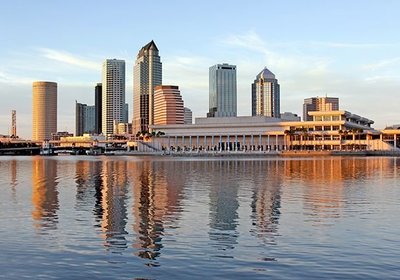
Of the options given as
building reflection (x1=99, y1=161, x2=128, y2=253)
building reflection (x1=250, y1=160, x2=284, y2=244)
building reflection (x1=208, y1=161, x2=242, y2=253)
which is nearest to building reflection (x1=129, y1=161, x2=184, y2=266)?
building reflection (x1=99, y1=161, x2=128, y2=253)

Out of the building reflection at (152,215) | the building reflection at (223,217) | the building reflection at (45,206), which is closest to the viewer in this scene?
the building reflection at (152,215)

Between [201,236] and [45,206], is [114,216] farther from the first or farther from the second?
[201,236]

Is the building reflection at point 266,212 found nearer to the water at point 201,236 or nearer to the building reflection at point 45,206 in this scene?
the water at point 201,236

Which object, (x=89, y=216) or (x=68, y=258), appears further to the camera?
(x=89, y=216)

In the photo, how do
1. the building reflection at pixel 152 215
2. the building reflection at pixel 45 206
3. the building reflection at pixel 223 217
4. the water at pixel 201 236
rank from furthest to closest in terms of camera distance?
the building reflection at pixel 45 206 → the building reflection at pixel 223 217 → the building reflection at pixel 152 215 → the water at pixel 201 236

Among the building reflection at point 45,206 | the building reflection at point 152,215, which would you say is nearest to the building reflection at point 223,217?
the building reflection at point 152,215

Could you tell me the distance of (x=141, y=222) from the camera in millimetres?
29797

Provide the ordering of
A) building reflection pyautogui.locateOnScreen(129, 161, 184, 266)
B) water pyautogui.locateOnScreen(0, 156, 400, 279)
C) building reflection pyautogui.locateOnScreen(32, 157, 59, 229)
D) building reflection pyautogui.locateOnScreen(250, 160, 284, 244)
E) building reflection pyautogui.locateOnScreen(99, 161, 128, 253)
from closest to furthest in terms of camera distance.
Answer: water pyautogui.locateOnScreen(0, 156, 400, 279) → building reflection pyautogui.locateOnScreen(129, 161, 184, 266) → building reflection pyautogui.locateOnScreen(99, 161, 128, 253) → building reflection pyautogui.locateOnScreen(250, 160, 284, 244) → building reflection pyautogui.locateOnScreen(32, 157, 59, 229)

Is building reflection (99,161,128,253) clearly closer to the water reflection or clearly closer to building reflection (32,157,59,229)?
building reflection (32,157,59,229)

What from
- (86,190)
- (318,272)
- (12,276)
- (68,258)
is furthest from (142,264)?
(86,190)

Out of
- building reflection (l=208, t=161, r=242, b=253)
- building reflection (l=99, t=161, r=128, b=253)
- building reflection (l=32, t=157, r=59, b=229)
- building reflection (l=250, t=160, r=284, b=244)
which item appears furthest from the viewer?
building reflection (l=32, t=157, r=59, b=229)

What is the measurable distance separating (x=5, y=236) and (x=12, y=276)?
7.92 metres

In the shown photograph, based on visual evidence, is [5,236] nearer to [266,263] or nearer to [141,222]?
[141,222]

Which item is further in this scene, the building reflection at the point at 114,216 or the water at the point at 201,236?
the building reflection at the point at 114,216
